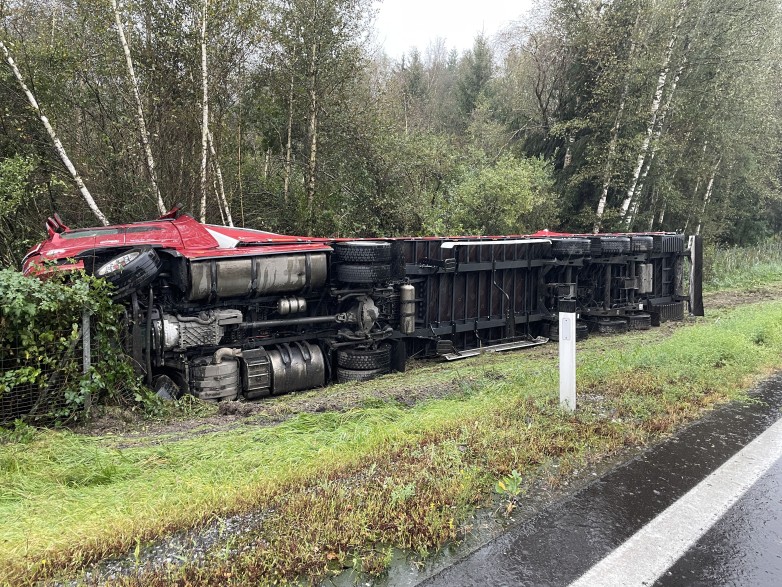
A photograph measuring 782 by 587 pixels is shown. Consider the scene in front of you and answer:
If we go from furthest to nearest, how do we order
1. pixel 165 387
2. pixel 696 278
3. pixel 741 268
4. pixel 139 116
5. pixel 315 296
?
pixel 741 268, pixel 696 278, pixel 139 116, pixel 315 296, pixel 165 387

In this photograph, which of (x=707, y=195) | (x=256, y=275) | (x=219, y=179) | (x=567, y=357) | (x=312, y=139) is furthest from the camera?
(x=707, y=195)

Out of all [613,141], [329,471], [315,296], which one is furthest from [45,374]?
[613,141]

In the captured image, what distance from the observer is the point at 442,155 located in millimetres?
17062

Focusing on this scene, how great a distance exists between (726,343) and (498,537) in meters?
6.10

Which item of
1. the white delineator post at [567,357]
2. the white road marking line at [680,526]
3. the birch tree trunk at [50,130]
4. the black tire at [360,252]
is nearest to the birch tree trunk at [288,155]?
the birch tree trunk at [50,130]

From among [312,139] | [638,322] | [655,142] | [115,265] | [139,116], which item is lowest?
[638,322]

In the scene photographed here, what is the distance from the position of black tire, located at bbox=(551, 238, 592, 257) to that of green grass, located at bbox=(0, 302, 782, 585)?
453 cm

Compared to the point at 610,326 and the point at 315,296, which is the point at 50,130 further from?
the point at 610,326

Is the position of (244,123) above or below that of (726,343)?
above

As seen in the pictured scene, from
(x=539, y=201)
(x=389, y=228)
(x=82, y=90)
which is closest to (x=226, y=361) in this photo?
(x=82, y=90)

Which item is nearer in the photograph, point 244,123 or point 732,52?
point 244,123

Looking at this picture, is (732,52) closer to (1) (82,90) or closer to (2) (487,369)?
(2) (487,369)

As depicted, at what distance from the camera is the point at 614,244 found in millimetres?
11383

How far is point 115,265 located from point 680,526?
5.75 m
